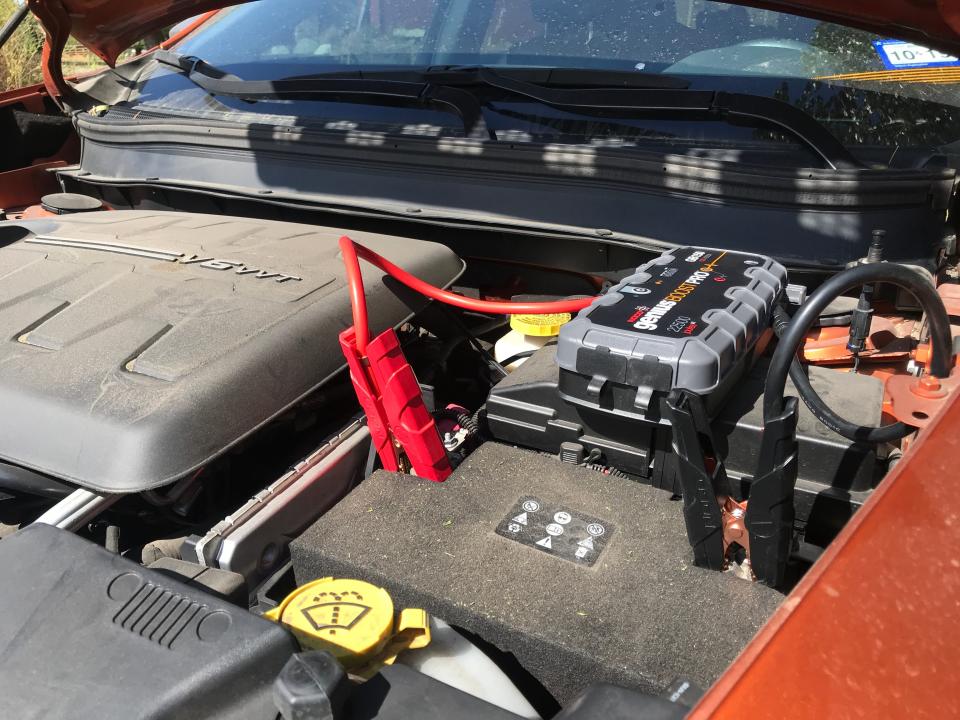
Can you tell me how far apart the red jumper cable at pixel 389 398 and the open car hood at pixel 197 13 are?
85 centimetres

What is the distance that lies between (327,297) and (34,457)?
20.1 inches

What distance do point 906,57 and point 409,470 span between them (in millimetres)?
1335

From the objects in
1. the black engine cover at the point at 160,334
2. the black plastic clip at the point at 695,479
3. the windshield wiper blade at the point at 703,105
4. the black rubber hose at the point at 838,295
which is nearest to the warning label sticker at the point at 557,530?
the black plastic clip at the point at 695,479

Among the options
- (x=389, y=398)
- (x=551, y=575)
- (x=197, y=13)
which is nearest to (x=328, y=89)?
(x=197, y=13)

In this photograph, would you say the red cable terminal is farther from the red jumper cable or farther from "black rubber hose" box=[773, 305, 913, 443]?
"black rubber hose" box=[773, 305, 913, 443]

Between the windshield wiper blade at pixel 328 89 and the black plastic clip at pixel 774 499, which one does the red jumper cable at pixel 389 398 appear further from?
the windshield wiper blade at pixel 328 89

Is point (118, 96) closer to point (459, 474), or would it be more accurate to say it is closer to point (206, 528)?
point (206, 528)

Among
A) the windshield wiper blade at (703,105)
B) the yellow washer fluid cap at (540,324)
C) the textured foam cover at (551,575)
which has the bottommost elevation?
the textured foam cover at (551,575)

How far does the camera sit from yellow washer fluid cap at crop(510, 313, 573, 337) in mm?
1499

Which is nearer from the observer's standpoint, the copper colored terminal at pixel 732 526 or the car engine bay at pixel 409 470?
the car engine bay at pixel 409 470

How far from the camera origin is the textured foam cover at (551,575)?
860mm

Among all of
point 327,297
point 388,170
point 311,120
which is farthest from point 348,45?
point 327,297

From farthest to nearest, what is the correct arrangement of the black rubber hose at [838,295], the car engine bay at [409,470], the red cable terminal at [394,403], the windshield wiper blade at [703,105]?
1. the windshield wiper blade at [703,105]
2. the red cable terminal at [394,403]
3. the black rubber hose at [838,295]
4. the car engine bay at [409,470]

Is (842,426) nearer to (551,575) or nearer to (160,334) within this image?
(551,575)
